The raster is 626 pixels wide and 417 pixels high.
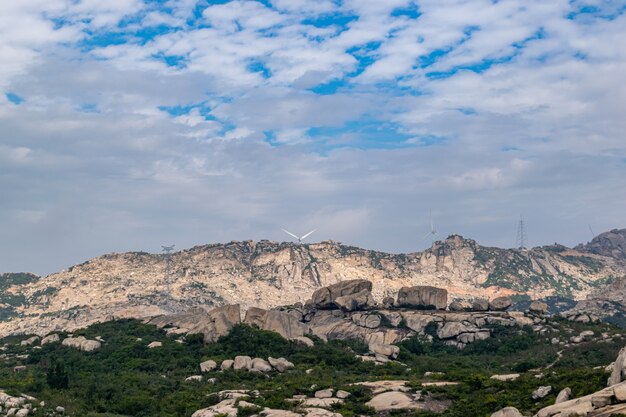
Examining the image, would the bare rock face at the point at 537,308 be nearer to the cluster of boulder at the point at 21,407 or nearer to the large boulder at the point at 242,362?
the large boulder at the point at 242,362

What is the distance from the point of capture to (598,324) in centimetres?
16300

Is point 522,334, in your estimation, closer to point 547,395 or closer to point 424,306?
point 424,306

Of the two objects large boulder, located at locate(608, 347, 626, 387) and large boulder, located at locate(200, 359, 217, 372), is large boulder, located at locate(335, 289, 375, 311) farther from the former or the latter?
large boulder, located at locate(608, 347, 626, 387)

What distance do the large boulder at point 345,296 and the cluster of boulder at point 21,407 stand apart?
94468 millimetres

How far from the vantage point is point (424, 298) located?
179 meters

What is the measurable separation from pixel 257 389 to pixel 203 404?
32.2ft

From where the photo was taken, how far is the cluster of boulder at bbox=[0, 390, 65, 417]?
272 ft

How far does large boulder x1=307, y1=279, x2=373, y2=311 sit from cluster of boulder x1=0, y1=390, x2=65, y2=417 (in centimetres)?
9447

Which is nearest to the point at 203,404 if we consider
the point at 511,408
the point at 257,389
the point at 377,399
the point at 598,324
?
the point at 257,389

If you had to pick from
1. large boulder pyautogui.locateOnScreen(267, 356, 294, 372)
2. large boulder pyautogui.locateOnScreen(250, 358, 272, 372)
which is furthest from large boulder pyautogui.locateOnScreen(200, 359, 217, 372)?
large boulder pyautogui.locateOnScreen(267, 356, 294, 372)

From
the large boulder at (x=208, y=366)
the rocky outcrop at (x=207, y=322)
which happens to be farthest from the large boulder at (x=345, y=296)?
the large boulder at (x=208, y=366)

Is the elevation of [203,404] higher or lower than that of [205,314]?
lower

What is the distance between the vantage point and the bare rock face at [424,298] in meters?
178

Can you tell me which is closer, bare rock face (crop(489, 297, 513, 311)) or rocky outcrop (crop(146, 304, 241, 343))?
rocky outcrop (crop(146, 304, 241, 343))
